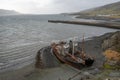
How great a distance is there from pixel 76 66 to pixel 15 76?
10600mm

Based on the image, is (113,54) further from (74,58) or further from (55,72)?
(55,72)

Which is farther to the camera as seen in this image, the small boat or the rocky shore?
the small boat

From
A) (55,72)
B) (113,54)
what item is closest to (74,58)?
(55,72)

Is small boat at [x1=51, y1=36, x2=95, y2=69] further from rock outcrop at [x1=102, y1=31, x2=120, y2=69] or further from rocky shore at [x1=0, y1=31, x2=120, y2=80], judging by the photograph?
rock outcrop at [x1=102, y1=31, x2=120, y2=69]

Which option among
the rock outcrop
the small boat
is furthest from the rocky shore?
the rock outcrop

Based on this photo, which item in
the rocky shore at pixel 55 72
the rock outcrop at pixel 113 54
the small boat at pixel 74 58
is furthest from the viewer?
the small boat at pixel 74 58

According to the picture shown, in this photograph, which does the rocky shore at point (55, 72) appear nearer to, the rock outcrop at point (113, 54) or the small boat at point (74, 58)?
the small boat at point (74, 58)

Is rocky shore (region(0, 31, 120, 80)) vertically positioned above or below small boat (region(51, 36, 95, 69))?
below

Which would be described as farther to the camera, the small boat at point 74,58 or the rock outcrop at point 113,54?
the small boat at point 74,58

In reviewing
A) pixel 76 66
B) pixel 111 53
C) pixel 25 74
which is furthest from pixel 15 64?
pixel 111 53

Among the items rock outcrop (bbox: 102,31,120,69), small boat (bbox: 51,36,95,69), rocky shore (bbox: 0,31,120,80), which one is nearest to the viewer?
rocky shore (bbox: 0,31,120,80)

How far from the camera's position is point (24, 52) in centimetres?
4550

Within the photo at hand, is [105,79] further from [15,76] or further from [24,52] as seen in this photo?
[24,52]

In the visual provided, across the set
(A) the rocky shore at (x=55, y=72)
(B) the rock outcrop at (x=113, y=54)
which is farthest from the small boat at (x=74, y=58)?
(B) the rock outcrop at (x=113, y=54)
